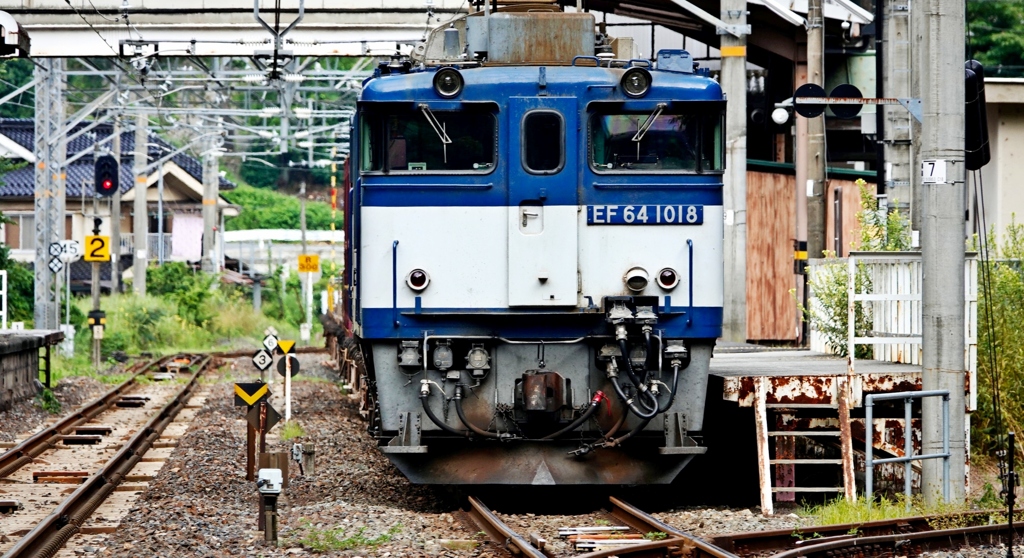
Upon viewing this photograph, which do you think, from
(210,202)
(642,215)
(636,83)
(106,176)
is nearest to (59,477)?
(642,215)

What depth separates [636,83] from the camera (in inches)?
416

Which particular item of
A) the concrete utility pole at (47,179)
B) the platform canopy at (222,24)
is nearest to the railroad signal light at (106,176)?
the concrete utility pole at (47,179)

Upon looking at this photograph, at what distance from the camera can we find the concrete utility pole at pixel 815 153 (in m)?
18.0

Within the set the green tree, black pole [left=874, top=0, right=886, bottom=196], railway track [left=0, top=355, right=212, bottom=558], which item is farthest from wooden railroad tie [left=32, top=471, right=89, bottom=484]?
the green tree

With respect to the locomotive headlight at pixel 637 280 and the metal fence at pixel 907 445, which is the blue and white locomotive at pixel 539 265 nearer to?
the locomotive headlight at pixel 637 280

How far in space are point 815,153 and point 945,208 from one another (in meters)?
7.63

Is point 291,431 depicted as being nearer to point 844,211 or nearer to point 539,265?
point 539,265

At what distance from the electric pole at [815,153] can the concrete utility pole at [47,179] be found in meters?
16.2

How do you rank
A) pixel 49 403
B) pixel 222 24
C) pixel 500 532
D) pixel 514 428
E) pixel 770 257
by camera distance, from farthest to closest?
1. pixel 222 24
2. pixel 770 257
3. pixel 49 403
4. pixel 514 428
5. pixel 500 532

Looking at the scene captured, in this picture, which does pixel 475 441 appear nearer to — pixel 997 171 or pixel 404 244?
pixel 404 244

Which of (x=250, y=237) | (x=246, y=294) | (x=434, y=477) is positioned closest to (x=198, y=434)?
(x=434, y=477)

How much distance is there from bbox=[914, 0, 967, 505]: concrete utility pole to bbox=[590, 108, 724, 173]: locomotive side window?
157cm

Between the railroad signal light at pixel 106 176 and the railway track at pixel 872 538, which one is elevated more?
the railroad signal light at pixel 106 176

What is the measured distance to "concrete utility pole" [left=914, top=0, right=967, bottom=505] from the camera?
10.6m
